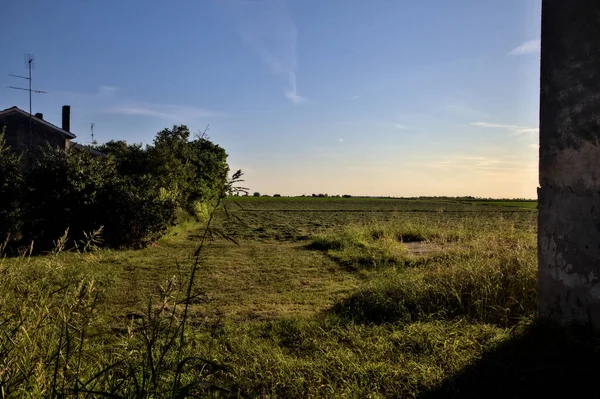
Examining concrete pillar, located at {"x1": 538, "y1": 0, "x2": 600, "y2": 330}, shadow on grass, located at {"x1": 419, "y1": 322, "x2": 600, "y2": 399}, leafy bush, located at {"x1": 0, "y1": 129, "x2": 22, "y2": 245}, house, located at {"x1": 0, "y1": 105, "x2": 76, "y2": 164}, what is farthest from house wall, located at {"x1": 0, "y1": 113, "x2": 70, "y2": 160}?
shadow on grass, located at {"x1": 419, "y1": 322, "x2": 600, "y2": 399}

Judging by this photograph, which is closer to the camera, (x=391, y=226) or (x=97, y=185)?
(x=97, y=185)

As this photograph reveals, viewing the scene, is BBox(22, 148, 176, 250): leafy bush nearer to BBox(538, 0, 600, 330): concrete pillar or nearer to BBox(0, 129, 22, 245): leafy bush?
BBox(0, 129, 22, 245): leafy bush

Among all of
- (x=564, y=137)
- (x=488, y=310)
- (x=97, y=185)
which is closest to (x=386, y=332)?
(x=488, y=310)

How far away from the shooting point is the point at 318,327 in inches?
214

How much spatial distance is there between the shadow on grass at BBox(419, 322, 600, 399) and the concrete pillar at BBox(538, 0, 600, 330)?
0.35 m

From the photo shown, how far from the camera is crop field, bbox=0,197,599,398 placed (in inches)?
120

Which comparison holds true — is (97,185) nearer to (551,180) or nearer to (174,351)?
(174,351)

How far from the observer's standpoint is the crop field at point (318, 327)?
3041 millimetres

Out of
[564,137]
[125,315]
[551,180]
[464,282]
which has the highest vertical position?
[564,137]

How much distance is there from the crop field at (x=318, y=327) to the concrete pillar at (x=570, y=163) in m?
0.45

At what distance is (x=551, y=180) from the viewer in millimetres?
4773

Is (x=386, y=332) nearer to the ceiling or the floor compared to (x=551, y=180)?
nearer to the floor

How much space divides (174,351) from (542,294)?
401 cm

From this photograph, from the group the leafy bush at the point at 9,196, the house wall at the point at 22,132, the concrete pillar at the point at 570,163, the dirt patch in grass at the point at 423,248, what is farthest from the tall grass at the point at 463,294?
the house wall at the point at 22,132
